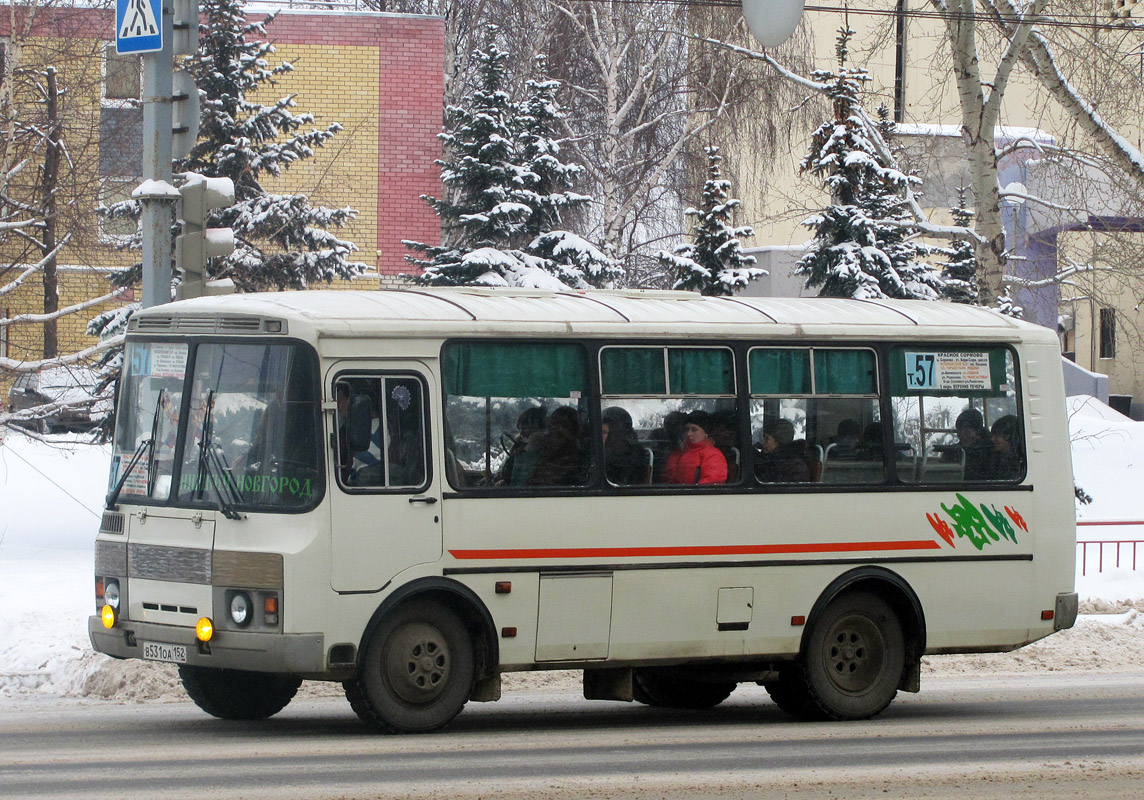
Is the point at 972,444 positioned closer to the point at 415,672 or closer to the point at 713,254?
the point at 415,672

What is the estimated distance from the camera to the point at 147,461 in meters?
9.88

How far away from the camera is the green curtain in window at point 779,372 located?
11.0 m

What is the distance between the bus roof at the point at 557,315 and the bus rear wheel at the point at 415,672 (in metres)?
1.70

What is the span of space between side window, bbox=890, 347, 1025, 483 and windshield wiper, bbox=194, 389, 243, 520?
4.54 metres

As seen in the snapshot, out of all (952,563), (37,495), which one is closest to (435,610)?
(952,563)

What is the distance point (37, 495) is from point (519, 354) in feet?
60.2

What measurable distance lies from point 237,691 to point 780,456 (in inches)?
148

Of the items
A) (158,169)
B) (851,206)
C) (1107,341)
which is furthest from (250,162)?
(1107,341)

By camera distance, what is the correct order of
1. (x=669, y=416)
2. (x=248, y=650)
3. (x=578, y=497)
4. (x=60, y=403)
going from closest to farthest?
(x=248, y=650), (x=578, y=497), (x=669, y=416), (x=60, y=403)

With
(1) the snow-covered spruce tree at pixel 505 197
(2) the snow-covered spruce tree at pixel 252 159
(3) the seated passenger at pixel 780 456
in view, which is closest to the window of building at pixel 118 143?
(2) the snow-covered spruce tree at pixel 252 159

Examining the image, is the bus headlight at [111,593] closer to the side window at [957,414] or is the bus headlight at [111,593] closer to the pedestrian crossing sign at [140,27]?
the pedestrian crossing sign at [140,27]

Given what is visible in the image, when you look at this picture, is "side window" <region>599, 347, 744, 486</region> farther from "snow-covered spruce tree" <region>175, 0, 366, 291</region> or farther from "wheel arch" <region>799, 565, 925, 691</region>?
"snow-covered spruce tree" <region>175, 0, 366, 291</region>

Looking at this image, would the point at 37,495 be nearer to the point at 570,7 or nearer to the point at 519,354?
the point at 570,7

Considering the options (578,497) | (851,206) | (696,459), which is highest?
(851,206)
